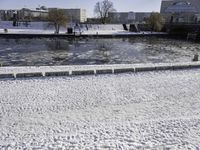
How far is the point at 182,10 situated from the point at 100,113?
233ft

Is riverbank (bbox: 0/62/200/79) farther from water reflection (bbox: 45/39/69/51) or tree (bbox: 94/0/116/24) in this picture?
tree (bbox: 94/0/116/24)

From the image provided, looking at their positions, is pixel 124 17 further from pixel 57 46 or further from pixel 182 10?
pixel 57 46

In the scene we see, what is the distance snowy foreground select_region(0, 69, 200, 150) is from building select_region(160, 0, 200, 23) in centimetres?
6377

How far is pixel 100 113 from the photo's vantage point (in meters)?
8.39

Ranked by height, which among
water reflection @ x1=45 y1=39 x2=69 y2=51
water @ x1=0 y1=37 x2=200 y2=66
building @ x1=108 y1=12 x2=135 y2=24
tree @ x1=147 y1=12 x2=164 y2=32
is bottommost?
water @ x1=0 y1=37 x2=200 y2=66

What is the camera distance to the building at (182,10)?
233ft

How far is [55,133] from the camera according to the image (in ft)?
22.8

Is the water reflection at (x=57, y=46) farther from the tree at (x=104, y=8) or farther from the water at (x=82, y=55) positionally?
the tree at (x=104, y=8)

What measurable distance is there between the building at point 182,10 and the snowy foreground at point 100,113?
6377 centimetres

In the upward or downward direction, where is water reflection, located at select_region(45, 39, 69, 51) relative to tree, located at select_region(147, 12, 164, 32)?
downward

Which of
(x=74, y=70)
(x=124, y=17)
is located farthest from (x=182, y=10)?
(x=74, y=70)

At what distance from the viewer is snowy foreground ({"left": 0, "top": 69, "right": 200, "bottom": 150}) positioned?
21.4 ft

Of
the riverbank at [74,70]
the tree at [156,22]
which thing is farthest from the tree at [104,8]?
the riverbank at [74,70]

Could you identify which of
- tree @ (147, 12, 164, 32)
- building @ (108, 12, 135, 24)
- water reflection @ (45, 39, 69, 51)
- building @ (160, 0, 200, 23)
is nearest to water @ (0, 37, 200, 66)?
water reflection @ (45, 39, 69, 51)
